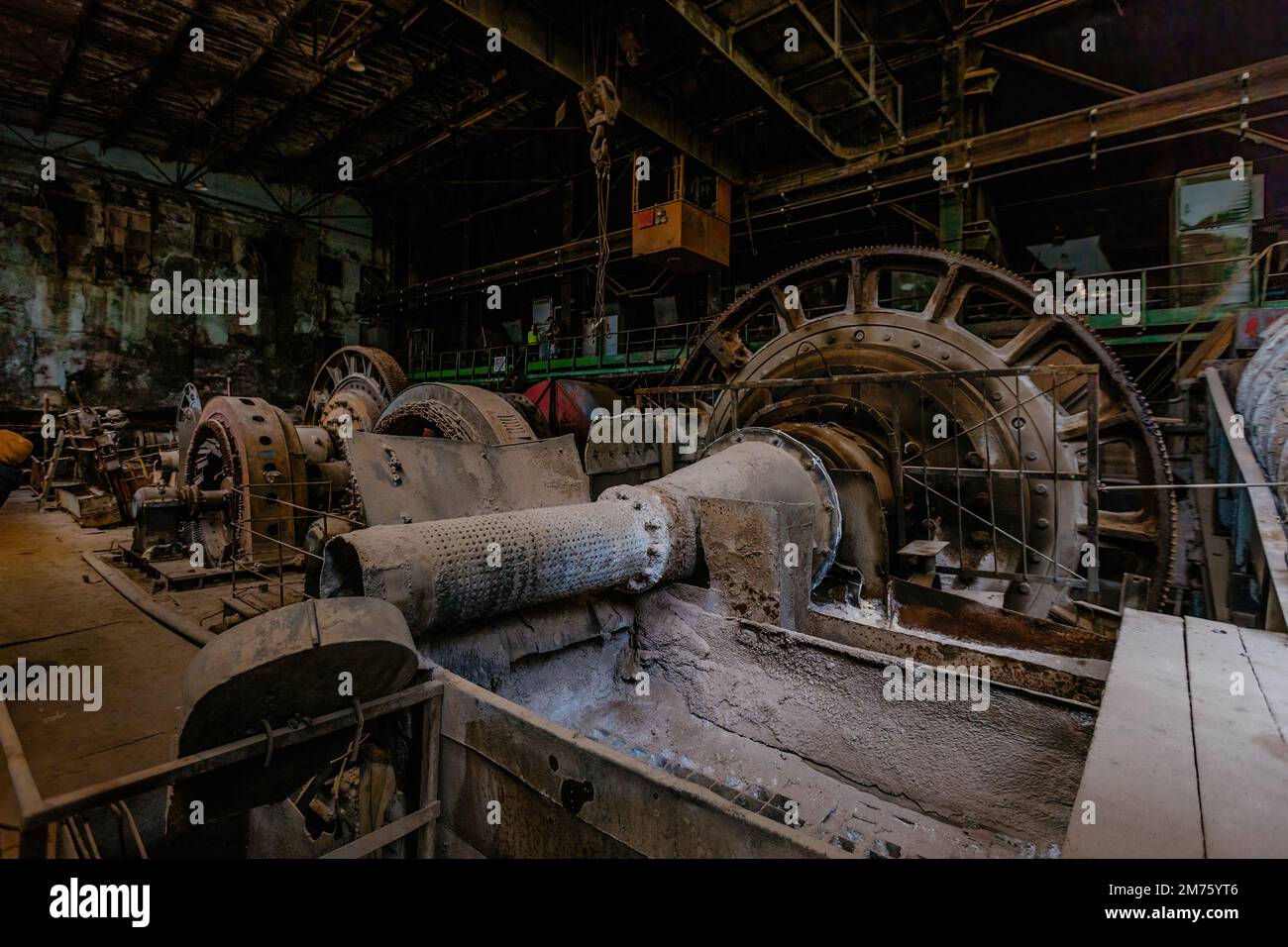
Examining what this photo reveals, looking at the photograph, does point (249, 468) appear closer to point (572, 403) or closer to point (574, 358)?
point (572, 403)

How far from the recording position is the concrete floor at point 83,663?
2400 millimetres

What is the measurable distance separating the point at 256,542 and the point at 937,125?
35.2 feet

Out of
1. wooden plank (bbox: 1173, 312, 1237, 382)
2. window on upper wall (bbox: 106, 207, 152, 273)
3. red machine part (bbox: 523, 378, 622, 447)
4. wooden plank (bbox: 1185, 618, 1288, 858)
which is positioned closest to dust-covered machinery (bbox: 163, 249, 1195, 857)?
wooden plank (bbox: 1185, 618, 1288, 858)

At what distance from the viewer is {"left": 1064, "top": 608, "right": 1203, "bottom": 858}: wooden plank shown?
1.32 m

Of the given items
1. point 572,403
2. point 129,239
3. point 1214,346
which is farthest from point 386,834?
point 129,239

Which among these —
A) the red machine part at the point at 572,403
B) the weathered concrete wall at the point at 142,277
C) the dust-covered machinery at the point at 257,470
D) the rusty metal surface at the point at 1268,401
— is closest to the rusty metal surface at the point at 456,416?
the dust-covered machinery at the point at 257,470

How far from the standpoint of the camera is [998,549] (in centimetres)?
464

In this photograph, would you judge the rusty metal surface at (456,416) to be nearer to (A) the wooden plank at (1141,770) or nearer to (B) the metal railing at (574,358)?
(A) the wooden plank at (1141,770)

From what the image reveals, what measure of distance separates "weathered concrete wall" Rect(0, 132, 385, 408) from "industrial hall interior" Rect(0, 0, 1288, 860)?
25 cm

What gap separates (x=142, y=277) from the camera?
1563cm
